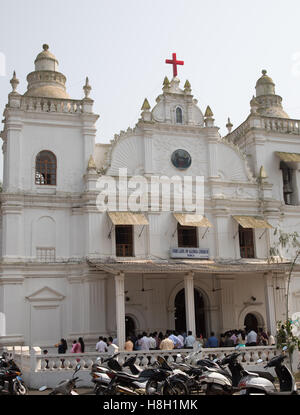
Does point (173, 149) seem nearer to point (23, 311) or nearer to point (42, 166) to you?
point (42, 166)

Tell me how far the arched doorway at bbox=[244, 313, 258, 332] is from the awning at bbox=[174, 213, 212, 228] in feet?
15.5

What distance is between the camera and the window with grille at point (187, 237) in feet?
73.9

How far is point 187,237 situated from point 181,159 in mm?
3538

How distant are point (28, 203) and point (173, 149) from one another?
22.6 ft

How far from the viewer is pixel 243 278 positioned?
23.1 meters

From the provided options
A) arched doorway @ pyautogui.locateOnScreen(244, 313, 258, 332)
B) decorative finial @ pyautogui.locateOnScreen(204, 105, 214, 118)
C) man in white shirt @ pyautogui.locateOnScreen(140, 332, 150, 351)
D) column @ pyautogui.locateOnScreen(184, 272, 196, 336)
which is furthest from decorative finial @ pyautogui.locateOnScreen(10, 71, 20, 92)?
arched doorway @ pyautogui.locateOnScreen(244, 313, 258, 332)

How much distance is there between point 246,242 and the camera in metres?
23.3

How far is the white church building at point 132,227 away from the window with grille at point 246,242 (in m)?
0.05

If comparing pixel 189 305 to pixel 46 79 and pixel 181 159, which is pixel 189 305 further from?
pixel 46 79

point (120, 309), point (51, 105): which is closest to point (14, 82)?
point (51, 105)

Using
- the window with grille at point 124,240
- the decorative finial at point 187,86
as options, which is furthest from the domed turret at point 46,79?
the window with grille at point 124,240

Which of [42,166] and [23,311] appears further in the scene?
[42,166]
